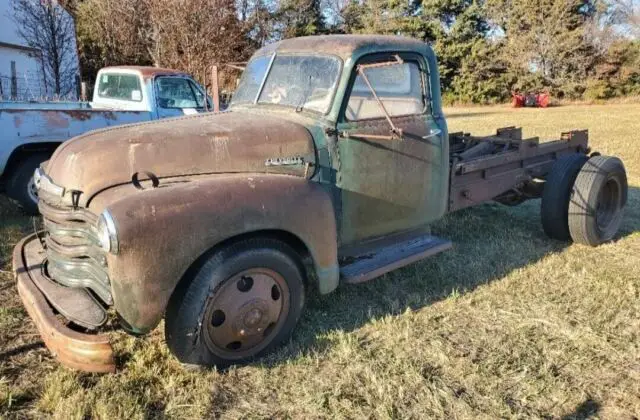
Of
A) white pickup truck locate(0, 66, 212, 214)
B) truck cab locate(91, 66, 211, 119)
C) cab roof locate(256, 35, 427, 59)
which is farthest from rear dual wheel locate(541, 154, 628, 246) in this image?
truck cab locate(91, 66, 211, 119)

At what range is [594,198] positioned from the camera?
5.18 m

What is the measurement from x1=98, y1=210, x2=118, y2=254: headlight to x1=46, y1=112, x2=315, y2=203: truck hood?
0.43 meters

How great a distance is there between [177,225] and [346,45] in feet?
6.07

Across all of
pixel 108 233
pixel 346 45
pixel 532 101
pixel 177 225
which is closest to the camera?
pixel 108 233

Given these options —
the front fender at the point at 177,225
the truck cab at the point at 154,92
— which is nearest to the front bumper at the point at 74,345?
the front fender at the point at 177,225

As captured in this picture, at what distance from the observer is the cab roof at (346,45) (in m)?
3.82

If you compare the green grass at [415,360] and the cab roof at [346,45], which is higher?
the cab roof at [346,45]

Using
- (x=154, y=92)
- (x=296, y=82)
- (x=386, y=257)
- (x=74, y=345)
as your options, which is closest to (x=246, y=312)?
(x=74, y=345)

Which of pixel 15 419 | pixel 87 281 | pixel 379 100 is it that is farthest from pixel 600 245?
pixel 15 419

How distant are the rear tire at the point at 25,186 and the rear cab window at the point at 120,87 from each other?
248 centimetres

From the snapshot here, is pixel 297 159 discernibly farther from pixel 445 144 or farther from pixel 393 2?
pixel 393 2

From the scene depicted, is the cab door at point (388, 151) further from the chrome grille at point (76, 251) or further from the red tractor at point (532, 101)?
the red tractor at point (532, 101)

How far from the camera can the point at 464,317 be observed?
3.97m

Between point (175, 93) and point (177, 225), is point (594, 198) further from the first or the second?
point (175, 93)
